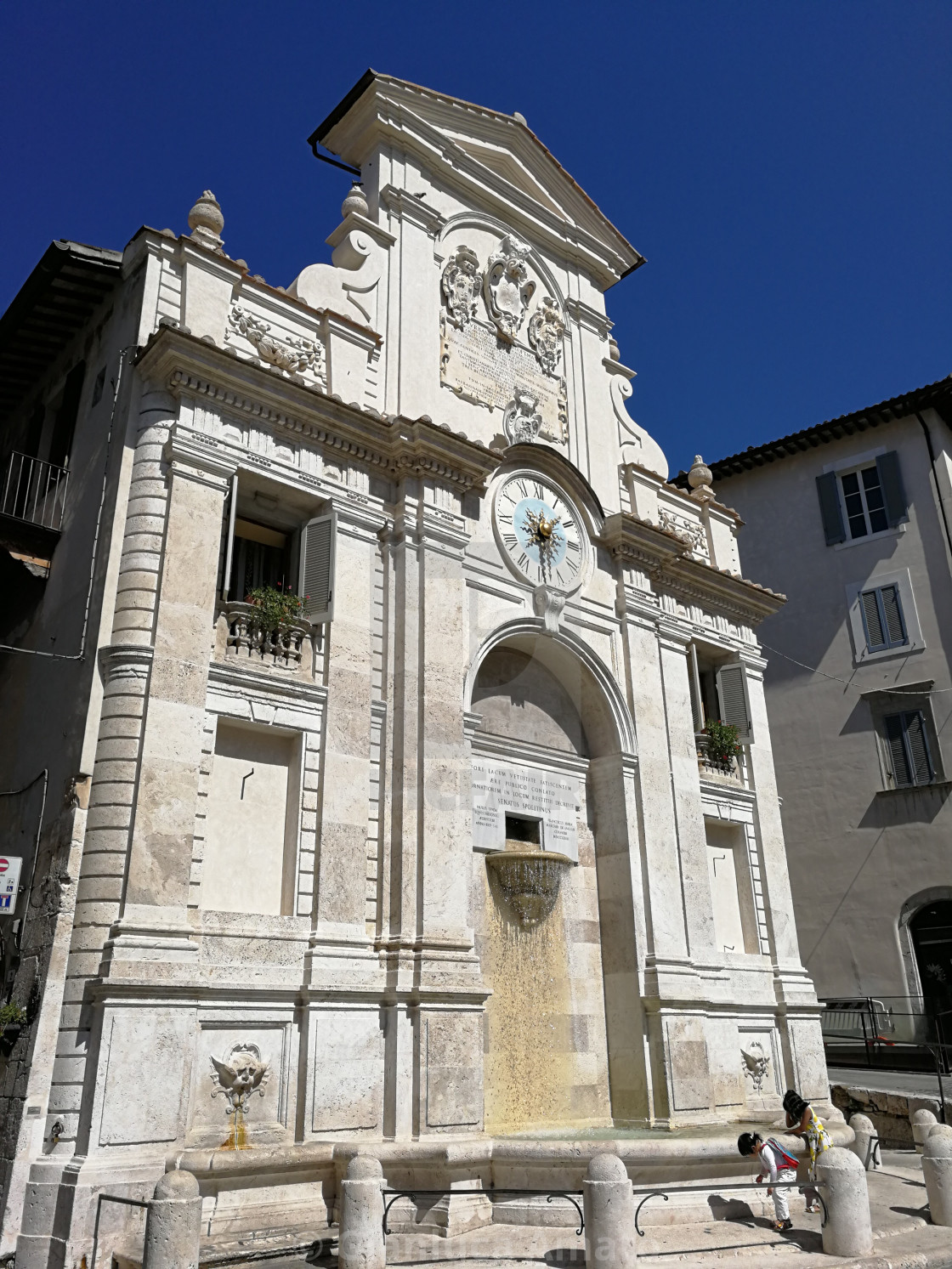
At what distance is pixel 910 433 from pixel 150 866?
2310 cm

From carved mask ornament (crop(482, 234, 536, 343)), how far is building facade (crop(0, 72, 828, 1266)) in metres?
0.08

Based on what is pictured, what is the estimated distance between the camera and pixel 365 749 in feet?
43.8

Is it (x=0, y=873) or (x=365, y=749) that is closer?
(x=0, y=873)

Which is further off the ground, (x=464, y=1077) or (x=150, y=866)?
(x=150, y=866)

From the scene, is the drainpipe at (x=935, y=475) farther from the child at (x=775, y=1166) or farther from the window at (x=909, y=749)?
the child at (x=775, y=1166)

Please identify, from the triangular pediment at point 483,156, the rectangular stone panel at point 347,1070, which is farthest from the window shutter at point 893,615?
the rectangular stone panel at point 347,1070

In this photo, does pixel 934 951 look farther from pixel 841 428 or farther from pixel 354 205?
pixel 354 205

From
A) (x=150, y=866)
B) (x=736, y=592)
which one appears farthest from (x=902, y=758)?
(x=150, y=866)

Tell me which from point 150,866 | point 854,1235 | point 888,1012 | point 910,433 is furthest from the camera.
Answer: point 910,433

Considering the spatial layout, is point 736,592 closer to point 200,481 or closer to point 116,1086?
point 200,481

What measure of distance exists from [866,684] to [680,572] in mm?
9295

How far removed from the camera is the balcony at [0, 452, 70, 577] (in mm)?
14039

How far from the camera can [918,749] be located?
82.2ft

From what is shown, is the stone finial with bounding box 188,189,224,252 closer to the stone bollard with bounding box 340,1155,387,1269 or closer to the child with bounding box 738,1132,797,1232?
the stone bollard with bounding box 340,1155,387,1269
